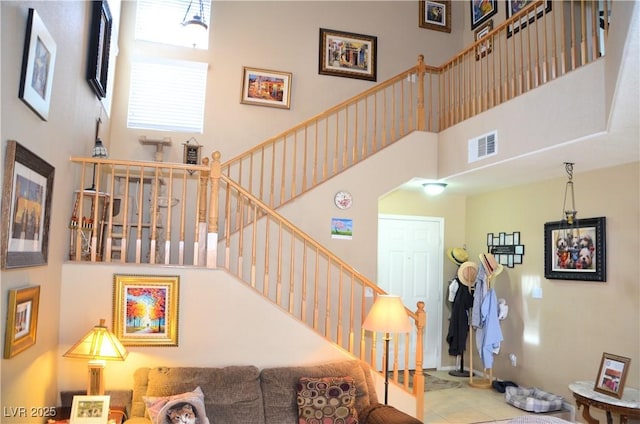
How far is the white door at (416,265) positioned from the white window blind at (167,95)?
2761 millimetres

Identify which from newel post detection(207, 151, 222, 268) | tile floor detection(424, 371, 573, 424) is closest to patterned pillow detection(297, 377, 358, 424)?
newel post detection(207, 151, 222, 268)

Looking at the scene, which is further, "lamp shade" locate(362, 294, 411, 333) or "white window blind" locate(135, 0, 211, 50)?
"white window blind" locate(135, 0, 211, 50)

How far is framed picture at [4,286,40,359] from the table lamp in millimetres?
333

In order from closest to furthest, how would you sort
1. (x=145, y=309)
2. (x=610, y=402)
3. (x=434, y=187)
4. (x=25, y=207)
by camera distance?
(x=25, y=207) < (x=145, y=309) < (x=610, y=402) < (x=434, y=187)

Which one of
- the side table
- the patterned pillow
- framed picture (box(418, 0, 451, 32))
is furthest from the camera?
framed picture (box(418, 0, 451, 32))

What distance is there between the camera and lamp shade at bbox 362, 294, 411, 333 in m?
3.71

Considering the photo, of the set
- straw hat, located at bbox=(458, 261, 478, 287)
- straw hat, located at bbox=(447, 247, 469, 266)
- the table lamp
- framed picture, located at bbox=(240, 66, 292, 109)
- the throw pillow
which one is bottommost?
the throw pillow

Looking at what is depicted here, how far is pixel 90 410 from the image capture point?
115 inches

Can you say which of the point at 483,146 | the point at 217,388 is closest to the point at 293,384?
the point at 217,388

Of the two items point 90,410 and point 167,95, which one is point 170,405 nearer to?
point 90,410

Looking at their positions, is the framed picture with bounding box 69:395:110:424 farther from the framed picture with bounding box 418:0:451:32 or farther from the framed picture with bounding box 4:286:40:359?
the framed picture with bounding box 418:0:451:32

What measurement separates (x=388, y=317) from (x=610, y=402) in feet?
6.01

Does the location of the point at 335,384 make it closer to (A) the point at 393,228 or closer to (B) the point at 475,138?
(B) the point at 475,138

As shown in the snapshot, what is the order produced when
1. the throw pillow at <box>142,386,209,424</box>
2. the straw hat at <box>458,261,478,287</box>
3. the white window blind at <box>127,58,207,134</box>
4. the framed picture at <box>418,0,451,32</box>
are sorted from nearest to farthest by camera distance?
1. the throw pillow at <box>142,386,209,424</box>
2. the white window blind at <box>127,58,207,134</box>
3. the straw hat at <box>458,261,478,287</box>
4. the framed picture at <box>418,0,451,32</box>
